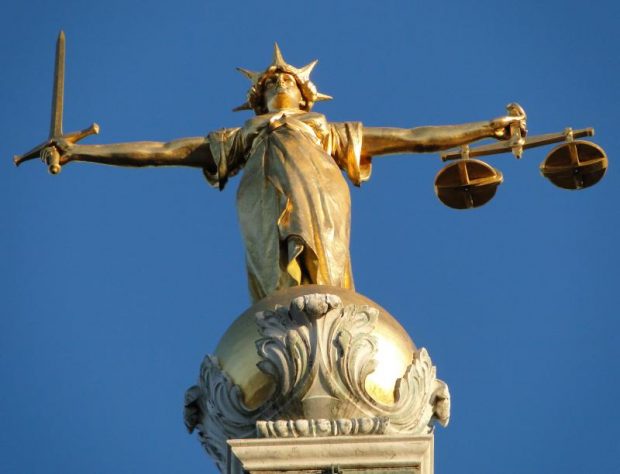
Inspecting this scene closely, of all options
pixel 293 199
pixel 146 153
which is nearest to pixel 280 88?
pixel 146 153

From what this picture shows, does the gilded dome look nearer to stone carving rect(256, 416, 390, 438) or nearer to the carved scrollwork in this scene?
the carved scrollwork

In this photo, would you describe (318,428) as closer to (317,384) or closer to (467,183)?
(317,384)

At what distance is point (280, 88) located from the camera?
67.6 ft

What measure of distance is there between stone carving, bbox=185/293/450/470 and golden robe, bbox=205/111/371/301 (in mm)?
1316

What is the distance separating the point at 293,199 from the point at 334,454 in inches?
125

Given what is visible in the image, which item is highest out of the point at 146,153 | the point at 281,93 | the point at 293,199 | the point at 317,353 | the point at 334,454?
the point at 281,93

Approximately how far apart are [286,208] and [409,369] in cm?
231

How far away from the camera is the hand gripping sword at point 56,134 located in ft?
66.6

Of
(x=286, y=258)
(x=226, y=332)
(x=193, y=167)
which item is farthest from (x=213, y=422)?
(x=193, y=167)

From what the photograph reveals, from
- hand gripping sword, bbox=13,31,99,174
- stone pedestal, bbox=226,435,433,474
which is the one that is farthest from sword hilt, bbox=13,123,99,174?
stone pedestal, bbox=226,435,433,474

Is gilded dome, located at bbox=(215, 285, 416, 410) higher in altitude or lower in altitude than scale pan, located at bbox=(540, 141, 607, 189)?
lower

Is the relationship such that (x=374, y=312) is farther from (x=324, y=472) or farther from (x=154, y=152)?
(x=154, y=152)

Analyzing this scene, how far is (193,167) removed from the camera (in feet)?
66.9

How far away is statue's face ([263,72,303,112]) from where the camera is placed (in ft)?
67.1
